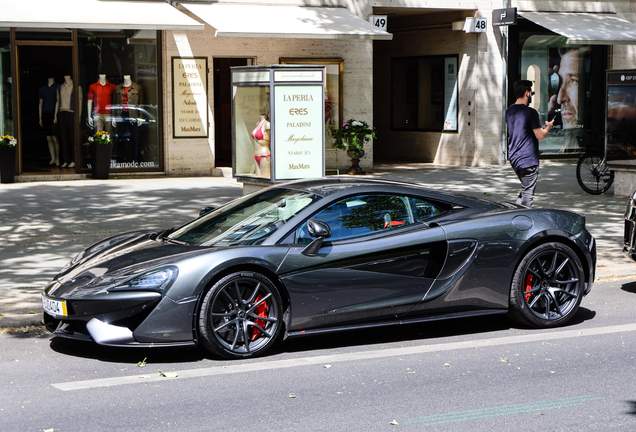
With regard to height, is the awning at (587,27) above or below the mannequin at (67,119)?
above

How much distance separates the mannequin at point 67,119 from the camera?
59.6ft

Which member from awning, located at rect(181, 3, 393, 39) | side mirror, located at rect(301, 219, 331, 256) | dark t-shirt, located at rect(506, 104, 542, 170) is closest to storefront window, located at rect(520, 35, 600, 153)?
awning, located at rect(181, 3, 393, 39)

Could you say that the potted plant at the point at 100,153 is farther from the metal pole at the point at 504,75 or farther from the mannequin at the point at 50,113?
the metal pole at the point at 504,75

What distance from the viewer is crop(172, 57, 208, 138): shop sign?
1877 centimetres

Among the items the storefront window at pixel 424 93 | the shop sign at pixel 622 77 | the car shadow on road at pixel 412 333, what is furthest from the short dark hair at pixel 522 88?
the storefront window at pixel 424 93

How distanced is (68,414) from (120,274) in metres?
1.18

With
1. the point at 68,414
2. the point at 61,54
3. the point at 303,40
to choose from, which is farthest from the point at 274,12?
the point at 68,414

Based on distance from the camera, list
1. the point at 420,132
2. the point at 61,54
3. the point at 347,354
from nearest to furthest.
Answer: the point at 347,354 → the point at 61,54 → the point at 420,132

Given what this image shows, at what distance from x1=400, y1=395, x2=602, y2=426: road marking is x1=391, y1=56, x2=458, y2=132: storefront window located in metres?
17.6

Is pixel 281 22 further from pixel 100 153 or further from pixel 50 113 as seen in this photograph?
pixel 50 113

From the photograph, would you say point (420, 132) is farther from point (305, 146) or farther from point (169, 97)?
point (305, 146)

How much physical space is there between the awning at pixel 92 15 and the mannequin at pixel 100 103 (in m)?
1.59

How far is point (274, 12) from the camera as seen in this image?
752 inches

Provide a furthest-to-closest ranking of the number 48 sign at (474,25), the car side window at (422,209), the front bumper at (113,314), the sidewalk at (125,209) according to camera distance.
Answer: the number 48 sign at (474,25), the sidewalk at (125,209), the car side window at (422,209), the front bumper at (113,314)
